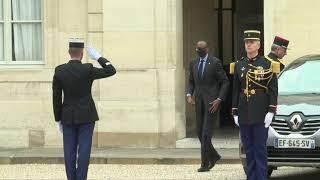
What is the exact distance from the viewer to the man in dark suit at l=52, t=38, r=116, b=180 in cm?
900

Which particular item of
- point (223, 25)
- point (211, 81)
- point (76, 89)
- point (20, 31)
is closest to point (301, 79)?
point (211, 81)

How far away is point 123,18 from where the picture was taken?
1418 cm

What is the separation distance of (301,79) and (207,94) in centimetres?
145

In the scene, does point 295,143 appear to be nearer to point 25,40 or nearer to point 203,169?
point 203,169

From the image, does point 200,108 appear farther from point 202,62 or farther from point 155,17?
point 155,17

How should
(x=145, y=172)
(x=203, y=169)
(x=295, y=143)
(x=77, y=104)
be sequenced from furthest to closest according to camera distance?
(x=145, y=172), (x=203, y=169), (x=295, y=143), (x=77, y=104)

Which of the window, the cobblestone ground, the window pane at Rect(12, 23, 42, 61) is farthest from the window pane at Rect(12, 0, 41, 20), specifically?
the cobblestone ground

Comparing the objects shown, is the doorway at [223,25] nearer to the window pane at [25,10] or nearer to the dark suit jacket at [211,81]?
the window pane at [25,10]

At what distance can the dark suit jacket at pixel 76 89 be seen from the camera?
29.5 feet

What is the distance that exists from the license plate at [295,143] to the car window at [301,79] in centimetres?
113

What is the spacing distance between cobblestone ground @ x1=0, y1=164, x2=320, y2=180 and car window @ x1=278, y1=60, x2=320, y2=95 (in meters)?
1.26

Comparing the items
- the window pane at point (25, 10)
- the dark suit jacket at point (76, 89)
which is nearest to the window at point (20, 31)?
the window pane at point (25, 10)

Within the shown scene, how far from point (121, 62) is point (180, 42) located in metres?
1.24

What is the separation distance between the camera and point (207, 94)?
1165cm
